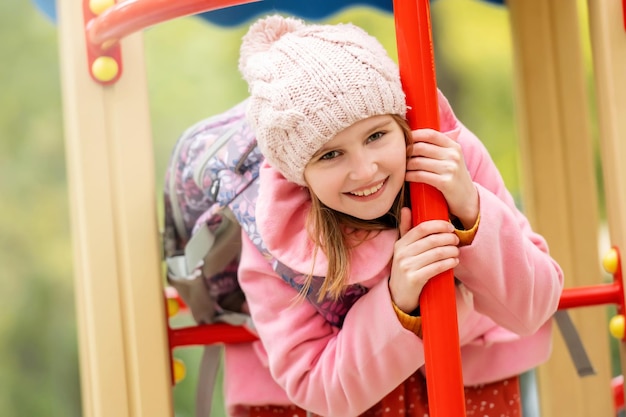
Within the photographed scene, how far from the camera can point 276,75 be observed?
0.92 meters

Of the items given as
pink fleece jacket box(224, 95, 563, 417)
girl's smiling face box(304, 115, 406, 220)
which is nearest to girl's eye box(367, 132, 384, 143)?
girl's smiling face box(304, 115, 406, 220)

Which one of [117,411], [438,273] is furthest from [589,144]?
[117,411]

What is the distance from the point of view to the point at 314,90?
0.89m

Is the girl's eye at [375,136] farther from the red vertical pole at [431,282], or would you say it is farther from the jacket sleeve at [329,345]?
the jacket sleeve at [329,345]

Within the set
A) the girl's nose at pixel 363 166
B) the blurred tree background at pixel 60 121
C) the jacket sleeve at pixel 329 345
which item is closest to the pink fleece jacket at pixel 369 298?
the jacket sleeve at pixel 329 345

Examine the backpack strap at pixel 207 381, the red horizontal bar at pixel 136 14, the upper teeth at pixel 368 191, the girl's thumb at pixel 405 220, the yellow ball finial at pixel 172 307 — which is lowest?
the backpack strap at pixel 207 381

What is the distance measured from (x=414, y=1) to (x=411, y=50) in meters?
0.05

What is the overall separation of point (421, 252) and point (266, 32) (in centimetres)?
31

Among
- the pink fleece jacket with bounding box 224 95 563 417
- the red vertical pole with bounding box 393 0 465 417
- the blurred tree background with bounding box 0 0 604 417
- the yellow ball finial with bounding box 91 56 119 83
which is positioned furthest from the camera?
the blurred tree background with bounding box 0 0 604 417

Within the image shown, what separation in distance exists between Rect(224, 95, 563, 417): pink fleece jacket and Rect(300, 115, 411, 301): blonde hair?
0.01m

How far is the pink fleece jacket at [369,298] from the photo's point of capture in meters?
Result: 0.97

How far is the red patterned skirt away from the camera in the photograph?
1.18 metres

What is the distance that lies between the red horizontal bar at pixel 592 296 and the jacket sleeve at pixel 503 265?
16 centimetres

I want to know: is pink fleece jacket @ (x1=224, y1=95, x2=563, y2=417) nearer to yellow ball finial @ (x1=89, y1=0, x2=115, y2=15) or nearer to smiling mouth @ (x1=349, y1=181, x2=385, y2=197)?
smiling mouth @ (x1=349, y1=181, x2=385, y2=197)
